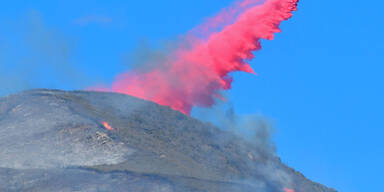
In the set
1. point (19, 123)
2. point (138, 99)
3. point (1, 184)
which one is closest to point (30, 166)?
point (1, 184)

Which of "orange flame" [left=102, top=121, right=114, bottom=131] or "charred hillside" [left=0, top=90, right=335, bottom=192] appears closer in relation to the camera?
"charred hillside" [left=0, top=90, right=335, bottom=192]

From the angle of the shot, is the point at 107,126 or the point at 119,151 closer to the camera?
the point at 119,151

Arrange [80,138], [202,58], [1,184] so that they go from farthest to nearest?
[202,58], [80,138], [1,184]

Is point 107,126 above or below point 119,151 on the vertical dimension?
above

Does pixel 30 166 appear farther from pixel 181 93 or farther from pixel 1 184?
pixel 181 93

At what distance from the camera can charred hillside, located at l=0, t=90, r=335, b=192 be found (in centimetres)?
15225

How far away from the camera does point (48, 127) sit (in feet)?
554

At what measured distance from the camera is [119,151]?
16212 centimetres

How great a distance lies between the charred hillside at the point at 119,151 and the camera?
152 m

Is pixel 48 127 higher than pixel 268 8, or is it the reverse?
pixel 268 8

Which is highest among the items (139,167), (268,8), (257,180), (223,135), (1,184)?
(268,8)

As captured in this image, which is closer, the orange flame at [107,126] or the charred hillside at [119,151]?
the charred hillside at [119,151]

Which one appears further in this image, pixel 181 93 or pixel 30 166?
pixel 181 93

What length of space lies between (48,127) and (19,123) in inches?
284
